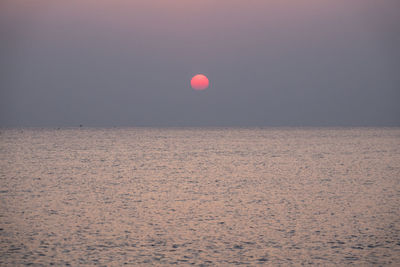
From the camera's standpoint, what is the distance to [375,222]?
65.8 ft

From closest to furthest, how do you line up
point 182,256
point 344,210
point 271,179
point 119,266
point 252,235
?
point 119,266, point 182,256, point 252,235, point 344,210, point 271,179

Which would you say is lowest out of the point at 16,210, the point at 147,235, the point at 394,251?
the point at 394,251

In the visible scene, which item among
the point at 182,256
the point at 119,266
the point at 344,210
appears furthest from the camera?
the point at 344,210

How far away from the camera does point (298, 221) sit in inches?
801

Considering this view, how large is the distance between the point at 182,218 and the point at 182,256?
6.12m

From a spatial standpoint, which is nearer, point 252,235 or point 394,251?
point 394,251

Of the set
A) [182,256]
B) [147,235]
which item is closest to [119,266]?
[182,256]

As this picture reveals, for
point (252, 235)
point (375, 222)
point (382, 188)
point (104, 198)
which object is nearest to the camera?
point (252, 235)

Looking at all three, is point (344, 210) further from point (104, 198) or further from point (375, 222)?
point (104, 198)

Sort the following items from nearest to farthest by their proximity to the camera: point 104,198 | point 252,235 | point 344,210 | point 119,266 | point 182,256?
point 119,266
point 182,256
point 252,235
point 344,210
point 104,198

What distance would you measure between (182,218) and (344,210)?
8.76 meters

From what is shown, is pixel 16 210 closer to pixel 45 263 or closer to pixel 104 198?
pixel 104 198

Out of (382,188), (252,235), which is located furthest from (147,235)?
(382,188)

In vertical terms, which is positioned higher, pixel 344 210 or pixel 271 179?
pixel 271 179
